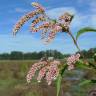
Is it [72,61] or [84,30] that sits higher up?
[84,30]

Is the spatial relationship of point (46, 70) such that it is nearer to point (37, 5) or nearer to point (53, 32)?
point (53, 32)

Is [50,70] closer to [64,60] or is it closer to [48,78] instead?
[48,78]

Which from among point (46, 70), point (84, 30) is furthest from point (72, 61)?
point (84, 30)

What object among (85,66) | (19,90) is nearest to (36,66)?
(85,66)

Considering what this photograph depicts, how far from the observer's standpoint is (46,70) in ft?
10.7

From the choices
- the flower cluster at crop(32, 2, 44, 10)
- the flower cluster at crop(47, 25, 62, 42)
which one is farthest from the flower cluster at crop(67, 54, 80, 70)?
the flower cluster at crop(32, 2, 44, 10)

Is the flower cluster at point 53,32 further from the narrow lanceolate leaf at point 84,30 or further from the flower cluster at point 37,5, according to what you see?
the narrow lanceolate leaf at point 84,30

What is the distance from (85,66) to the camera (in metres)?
3.54

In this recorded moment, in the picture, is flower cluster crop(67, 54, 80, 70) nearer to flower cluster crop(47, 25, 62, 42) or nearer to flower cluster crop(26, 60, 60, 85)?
flower cluster crop(26, 60, 60, 85)

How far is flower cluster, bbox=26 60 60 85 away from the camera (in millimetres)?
3148

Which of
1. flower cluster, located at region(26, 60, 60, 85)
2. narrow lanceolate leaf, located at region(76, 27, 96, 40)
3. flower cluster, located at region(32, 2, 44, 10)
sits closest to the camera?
flower cluster, located at region(26, 60, 60, 85)

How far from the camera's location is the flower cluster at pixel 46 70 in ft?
10.3

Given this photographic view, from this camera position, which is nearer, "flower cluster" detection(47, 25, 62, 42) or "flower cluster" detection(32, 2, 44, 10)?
"flower cluster" detection(47, 25, 62, 42)

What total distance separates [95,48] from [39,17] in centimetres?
73
